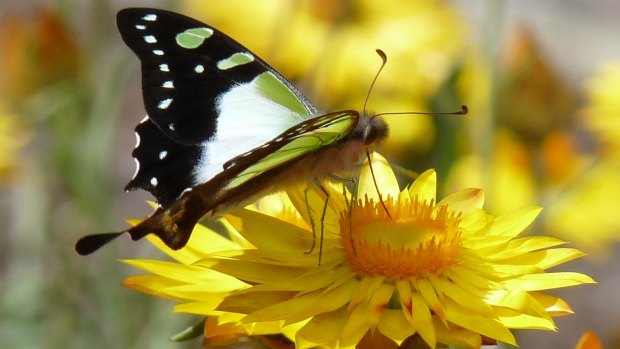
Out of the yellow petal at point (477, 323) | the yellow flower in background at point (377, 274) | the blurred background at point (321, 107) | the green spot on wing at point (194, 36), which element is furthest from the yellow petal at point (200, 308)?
the blurred background at point (321, 107)

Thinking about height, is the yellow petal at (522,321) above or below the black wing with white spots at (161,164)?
above

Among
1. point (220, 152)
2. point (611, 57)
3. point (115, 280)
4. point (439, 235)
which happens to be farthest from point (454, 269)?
point (611, 57)

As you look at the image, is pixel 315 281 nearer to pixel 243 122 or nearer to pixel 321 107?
pixel 243 122

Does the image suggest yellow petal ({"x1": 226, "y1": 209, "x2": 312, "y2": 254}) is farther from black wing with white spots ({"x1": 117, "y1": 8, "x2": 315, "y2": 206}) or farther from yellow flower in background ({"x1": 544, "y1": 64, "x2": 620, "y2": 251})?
yellow flower in background ({"x1": 544, "y1": 64, "x2": 620, "y2": 251})

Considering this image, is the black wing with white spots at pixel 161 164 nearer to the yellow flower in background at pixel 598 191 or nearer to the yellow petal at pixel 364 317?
the yellow petal at pixel 364 317

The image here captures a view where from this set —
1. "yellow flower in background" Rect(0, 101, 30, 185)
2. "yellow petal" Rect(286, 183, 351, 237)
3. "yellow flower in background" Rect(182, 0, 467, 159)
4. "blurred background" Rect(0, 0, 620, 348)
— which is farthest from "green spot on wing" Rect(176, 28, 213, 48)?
"yellow flower in background" Rect(0, 101, 30, 185)

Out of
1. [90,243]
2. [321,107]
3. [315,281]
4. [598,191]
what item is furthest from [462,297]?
[598,191]
